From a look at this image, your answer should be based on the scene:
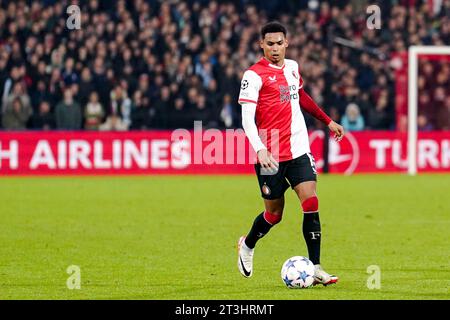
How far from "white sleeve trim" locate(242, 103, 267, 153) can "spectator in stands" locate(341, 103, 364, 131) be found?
593 inches

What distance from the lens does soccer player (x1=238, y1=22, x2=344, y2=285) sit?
31.4 ft

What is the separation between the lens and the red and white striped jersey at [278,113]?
9742mm

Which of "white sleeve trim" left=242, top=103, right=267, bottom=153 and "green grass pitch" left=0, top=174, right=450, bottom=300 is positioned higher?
"white sleeve trim" left=242, top=103, right=267, bottom=153

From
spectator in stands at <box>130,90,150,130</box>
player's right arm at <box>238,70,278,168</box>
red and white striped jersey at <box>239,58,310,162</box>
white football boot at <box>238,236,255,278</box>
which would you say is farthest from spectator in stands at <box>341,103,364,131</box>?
player's right arm at <box>238,70,278,168</box>

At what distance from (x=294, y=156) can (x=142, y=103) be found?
1428cm

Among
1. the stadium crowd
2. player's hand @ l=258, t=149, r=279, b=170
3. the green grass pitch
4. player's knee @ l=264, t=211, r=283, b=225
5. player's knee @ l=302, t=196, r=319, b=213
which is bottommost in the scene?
the green grass pitch

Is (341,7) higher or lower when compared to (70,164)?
higher

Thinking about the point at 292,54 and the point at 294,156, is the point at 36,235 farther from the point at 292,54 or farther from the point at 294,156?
the point at 292,54

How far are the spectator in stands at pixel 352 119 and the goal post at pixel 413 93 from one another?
107 centimetres

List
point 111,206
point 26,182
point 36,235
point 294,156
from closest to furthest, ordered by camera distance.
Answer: point 294,156, point 36,235, point 111,206, point 26,182

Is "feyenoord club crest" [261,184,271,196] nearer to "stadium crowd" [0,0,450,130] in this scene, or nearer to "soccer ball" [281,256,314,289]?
"soccer ball" [281,256,314,289]

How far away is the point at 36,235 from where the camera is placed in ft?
44.5

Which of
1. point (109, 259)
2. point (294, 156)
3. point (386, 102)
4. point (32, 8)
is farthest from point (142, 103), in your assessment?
point (294, 156)

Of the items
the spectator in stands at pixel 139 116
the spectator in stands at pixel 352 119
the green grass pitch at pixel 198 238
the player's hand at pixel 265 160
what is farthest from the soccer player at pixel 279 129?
the spectator in stands at pixel 352 119
